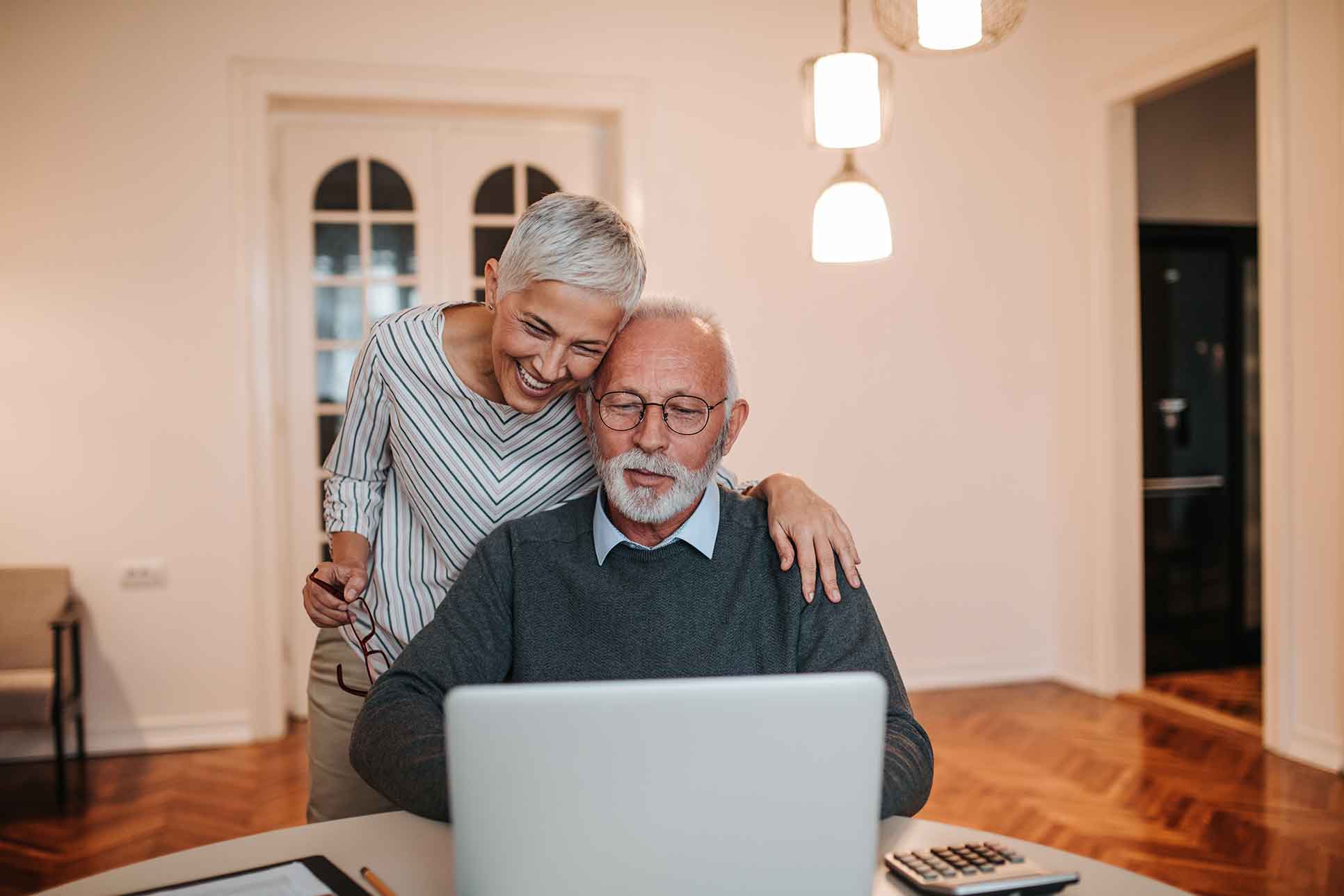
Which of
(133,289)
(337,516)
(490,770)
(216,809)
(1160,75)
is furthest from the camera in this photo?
(1160,75)

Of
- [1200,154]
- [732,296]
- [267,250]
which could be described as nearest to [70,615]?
[267,250]

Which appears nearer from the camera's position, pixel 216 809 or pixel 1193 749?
pixel 216 809

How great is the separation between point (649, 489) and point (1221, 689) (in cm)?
433

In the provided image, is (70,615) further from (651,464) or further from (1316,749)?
(1316,749)

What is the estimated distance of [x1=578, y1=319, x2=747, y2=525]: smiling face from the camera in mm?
1661

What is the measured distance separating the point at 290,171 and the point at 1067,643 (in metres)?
4.05

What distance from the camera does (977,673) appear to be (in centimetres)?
520

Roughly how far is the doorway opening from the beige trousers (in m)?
4.39

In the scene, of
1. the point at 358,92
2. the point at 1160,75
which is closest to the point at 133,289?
the point at 358,92

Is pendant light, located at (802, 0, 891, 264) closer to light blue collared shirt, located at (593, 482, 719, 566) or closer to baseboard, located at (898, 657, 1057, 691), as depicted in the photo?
light blue collared shirt, located at (593, 482, 719, 566)

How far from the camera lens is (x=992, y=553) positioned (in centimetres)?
524

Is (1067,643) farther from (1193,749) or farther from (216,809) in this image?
(216,809)

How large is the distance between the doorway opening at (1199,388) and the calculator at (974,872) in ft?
15.4

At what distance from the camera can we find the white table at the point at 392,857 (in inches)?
42.4
